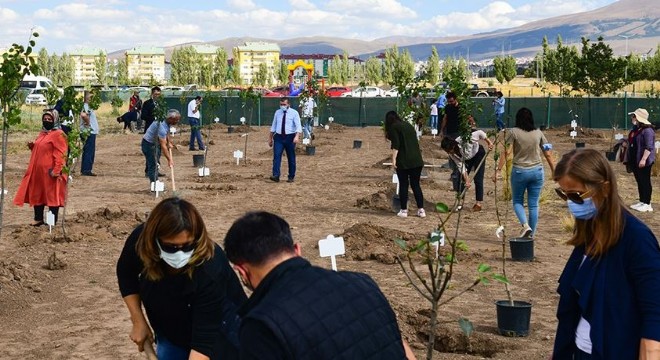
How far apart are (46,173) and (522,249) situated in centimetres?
562

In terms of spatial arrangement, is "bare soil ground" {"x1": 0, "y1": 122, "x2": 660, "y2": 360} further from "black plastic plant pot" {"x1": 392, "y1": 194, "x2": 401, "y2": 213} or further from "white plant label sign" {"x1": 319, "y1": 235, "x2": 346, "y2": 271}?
"white plant label sign" {"x1": 319, "y1": 235, "x2": 346, "y2": 271}

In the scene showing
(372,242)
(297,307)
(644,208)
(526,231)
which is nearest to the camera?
(297,307)

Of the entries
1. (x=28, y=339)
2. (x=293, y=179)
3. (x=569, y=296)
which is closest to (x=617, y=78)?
(x=293, y=179)

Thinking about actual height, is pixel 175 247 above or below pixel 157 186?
above

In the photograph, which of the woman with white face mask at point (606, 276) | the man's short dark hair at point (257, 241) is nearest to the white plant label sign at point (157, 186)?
the woman with white face mask at point (606, 276)

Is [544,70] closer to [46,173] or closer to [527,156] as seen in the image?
[527,156]

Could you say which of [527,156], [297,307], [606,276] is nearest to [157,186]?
[527,156]

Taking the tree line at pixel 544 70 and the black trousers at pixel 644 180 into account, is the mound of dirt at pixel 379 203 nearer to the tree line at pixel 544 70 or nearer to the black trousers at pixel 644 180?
the tree line at pixel 544 70

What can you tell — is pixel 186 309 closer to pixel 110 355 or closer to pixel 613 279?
pixel 613 279

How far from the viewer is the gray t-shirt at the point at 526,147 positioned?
38.5 ft

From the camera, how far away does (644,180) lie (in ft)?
50.6

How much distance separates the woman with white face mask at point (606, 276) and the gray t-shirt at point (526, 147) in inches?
308

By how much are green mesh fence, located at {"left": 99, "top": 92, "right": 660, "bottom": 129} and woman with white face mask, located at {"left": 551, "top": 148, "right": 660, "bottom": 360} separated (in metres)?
37.0

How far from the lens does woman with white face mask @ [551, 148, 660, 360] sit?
3.77m
